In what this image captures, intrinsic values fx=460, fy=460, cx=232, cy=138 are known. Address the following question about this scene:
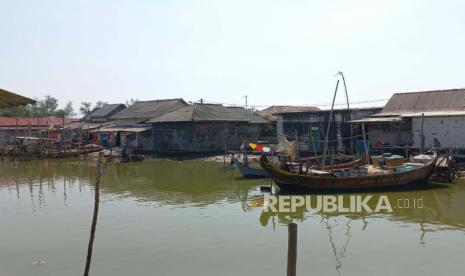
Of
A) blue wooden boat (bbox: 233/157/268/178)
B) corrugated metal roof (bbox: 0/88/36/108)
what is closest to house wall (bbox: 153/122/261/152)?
blue wooden boat (bbox: 233/157/268/178)

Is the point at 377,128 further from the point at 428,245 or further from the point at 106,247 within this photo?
the point at 106,247

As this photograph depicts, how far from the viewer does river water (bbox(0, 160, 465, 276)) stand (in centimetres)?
961

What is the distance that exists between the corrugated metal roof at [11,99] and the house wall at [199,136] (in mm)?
25868

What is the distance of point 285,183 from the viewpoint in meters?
17.0

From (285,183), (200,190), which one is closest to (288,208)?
(285,183)

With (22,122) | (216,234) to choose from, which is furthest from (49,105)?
(216,234)

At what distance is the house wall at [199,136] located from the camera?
33438 millimetres

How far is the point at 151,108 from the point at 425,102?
26293 millimetres

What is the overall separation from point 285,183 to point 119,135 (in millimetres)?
26359

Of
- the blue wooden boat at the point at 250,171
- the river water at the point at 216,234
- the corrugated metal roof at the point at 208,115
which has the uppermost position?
the corrugated metal roof at the point at 208,115

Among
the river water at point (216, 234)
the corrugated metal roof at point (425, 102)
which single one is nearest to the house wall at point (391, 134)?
the corrugated metal roof at point (425, 102)

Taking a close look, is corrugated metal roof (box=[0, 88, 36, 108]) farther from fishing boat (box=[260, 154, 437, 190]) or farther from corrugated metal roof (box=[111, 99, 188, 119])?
corrugated metal roof (box=[111, 99, 188, 119])

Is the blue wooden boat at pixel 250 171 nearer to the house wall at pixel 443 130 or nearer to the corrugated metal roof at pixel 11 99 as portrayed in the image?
the house wall at pixel 443 130

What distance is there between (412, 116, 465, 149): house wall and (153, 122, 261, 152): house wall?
A: 15124 mm
